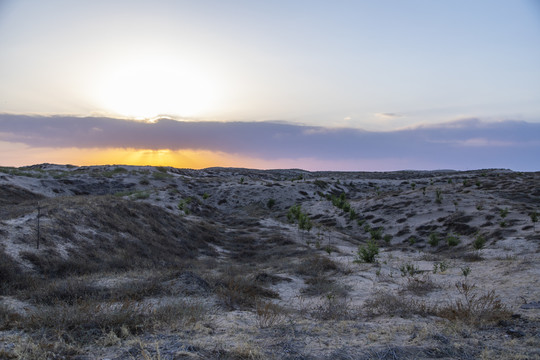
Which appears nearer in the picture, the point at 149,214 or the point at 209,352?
the point at 209,352

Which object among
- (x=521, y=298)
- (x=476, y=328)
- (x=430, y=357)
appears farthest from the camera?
(x=521, y=298)

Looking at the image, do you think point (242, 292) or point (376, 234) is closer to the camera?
point (242, 292)

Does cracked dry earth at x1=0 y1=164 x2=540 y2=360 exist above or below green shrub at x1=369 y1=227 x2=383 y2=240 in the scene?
above

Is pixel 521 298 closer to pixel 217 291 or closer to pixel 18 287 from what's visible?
pixel 217 291

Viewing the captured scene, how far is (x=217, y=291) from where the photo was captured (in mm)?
9242

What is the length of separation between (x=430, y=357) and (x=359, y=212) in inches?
1432

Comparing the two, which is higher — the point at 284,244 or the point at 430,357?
the point at 430,357

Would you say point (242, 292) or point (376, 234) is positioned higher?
point (242, 292)

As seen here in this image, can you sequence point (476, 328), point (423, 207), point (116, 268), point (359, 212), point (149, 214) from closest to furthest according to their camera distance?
point (476, 328) < point (116, 268) < point (149, 214) < point (423, 207) < point (359, 212)

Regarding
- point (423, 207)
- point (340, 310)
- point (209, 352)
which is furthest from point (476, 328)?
point (423, 207)

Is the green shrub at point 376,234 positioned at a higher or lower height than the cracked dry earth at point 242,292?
lower

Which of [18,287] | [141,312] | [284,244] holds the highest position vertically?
[141,312]

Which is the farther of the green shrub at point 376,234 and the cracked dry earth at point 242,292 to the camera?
the green shrub at point 376,234

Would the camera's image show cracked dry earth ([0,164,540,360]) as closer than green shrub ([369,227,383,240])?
Yes
